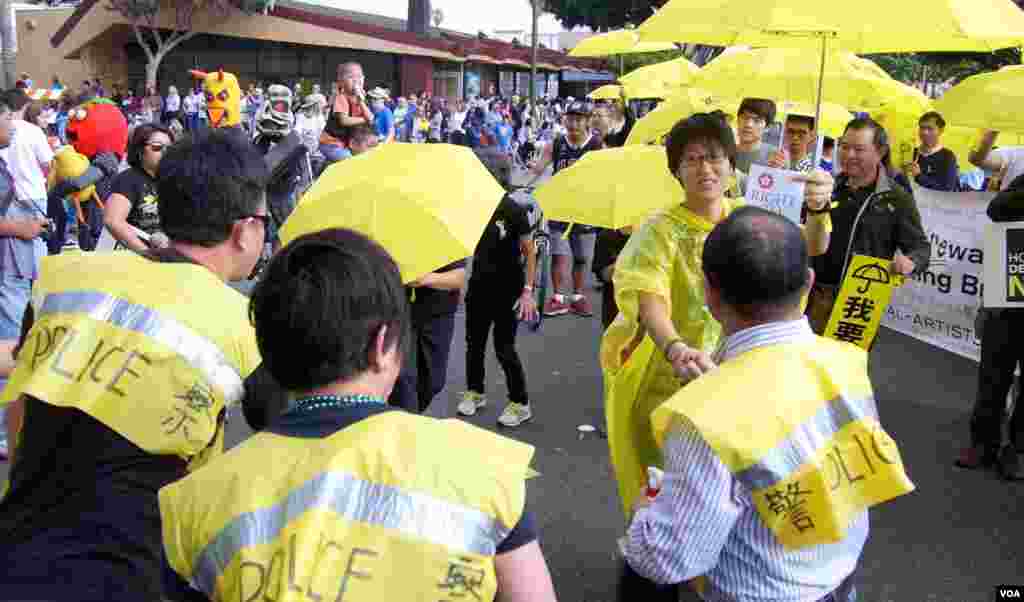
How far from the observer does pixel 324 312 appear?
4.69 feet

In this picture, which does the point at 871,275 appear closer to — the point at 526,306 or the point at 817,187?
the point at 817,187

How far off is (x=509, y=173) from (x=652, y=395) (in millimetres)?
2020

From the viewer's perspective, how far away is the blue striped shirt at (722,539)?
1.77 m

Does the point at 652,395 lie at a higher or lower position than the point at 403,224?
lower

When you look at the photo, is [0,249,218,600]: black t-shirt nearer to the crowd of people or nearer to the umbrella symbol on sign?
the crowd of people

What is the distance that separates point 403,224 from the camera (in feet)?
10.3

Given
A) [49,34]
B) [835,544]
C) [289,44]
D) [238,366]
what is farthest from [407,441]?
[49,34]

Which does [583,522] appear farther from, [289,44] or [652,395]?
[289,44]

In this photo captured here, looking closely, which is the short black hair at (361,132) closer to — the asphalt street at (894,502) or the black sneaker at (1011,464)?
the asphalt street at (894,502)

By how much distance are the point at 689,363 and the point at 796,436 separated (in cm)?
75

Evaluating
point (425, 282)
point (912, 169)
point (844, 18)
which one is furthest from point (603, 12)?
point (844, 18)

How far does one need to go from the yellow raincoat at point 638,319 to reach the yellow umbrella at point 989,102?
6.29 feet

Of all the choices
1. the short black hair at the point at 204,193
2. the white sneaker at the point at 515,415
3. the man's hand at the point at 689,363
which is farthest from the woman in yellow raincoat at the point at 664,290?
the white sneaker at the point at 515,415

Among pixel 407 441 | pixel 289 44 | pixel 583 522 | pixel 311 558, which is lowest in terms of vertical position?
pixel 583 522
